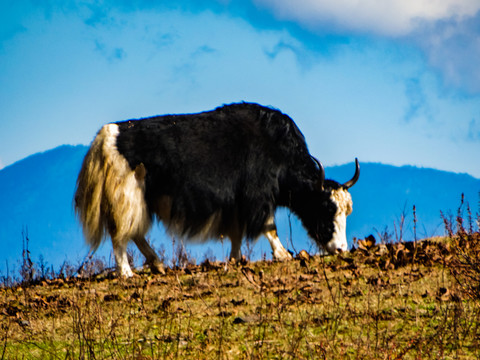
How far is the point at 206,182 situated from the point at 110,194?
1.18 m

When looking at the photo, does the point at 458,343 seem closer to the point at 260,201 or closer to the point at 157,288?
the point at 157,288

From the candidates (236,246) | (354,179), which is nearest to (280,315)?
(236,246)

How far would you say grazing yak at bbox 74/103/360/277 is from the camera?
7387 millimetres

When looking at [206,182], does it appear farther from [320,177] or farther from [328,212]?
[328,212]

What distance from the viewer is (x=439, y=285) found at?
4965 millimetres

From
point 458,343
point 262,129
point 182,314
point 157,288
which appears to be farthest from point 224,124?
point 458,343

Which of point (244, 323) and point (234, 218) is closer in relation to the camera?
point (244, 323)

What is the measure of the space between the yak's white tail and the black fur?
119 mm

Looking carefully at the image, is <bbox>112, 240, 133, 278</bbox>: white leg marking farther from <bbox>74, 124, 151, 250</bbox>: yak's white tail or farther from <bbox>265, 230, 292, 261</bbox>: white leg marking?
<bbox>265, 230, 292, 261</bbox>: white leg marking

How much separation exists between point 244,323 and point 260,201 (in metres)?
3.85

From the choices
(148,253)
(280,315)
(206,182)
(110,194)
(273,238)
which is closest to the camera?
(280,315)

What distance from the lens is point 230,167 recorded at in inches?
314

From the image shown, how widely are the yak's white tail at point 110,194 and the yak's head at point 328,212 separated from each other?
2352mm

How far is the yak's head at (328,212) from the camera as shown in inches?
334
